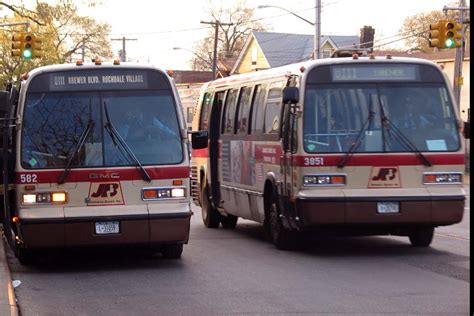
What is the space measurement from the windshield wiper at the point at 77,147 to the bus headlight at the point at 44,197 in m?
0.18

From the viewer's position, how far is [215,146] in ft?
64.4

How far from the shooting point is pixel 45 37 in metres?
63.8

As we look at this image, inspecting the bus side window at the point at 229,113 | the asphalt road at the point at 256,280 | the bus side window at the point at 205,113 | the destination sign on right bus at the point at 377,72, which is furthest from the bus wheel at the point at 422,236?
the bus side window at the point at 205,113

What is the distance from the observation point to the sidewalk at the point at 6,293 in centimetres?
980

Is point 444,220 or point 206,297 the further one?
point 444,220

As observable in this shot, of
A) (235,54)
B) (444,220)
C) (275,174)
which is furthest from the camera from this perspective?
(235,54)

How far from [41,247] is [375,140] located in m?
4.85

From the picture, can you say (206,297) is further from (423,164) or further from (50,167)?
(423,164)

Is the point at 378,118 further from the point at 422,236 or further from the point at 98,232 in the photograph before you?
the point at 98,232

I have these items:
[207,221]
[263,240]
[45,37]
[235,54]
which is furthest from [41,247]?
[235,54]

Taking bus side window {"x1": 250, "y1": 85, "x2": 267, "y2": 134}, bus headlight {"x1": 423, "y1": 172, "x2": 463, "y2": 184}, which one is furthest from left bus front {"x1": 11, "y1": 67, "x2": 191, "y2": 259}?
bus headlight {"x1": 423, "y1": 172, "x2": 463, "y2": 184}

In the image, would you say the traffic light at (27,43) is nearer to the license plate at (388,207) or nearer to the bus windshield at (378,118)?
the bus windshield at (378,118)

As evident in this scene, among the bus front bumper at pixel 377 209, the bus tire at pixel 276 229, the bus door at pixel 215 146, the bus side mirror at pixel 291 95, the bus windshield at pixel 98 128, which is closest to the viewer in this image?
the bus windshield at pixel 98 128

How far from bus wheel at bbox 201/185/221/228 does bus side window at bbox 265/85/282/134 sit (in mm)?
4279
